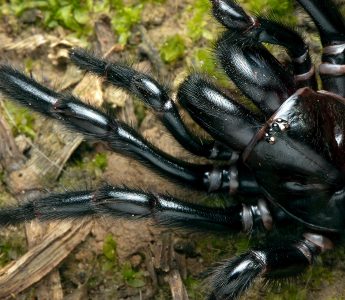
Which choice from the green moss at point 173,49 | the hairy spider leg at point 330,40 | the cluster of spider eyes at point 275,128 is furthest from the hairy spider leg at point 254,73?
the green moss at point 173,49

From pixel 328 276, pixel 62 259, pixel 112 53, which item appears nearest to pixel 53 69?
pixel 112 53

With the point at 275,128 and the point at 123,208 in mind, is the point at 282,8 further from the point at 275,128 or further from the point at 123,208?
the point at 123,208

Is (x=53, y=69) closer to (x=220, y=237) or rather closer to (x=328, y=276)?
(x=220, y=237)

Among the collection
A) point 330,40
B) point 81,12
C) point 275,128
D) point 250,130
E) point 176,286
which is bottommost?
point 176,286

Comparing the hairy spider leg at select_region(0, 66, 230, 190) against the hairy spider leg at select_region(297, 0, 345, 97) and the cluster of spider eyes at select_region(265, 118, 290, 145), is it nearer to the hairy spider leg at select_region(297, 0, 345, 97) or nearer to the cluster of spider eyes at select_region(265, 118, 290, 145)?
the cluster of spider eyes at select_region(265, 118, 290, 145)

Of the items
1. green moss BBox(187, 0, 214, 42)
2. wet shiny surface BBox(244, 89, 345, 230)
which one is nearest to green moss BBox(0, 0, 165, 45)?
green moss BBox(187, 0, 214, 42)

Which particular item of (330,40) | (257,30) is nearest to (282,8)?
(330,40)
